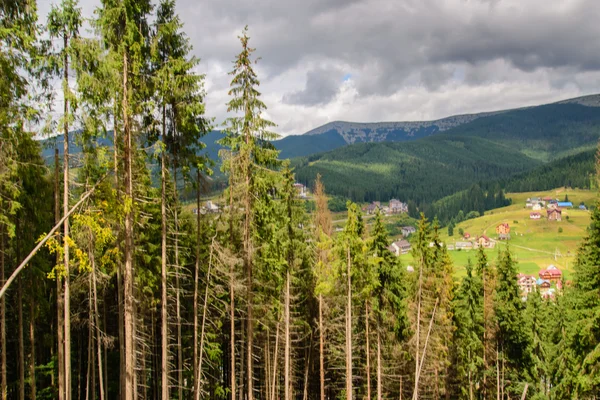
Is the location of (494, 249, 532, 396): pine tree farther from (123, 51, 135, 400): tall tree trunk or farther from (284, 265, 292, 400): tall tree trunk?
(123, 51, 135, 400): tall tree trunk

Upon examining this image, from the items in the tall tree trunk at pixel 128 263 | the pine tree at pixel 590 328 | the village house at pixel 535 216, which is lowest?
the village house at pixel 535 216

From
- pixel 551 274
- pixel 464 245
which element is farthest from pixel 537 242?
pixel 551 274

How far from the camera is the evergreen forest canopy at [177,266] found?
11.8 metres

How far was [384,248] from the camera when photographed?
23.8 metres

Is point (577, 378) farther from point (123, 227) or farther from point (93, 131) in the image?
point (93, 131)

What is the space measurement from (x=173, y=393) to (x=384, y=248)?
1548cm

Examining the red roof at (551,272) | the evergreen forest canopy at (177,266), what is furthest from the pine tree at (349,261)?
the red roof at (551,272)

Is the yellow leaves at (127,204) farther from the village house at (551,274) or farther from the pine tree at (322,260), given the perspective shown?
the village house at (551,274)

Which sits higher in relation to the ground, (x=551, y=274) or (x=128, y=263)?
(x=128, y=263)

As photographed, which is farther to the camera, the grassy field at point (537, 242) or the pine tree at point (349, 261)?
the grassy field at point (537, 242)

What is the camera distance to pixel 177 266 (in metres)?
13.4

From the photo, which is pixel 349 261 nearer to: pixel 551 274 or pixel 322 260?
pixel 322 260

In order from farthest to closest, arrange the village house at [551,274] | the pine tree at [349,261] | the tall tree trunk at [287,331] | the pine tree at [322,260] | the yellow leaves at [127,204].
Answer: the village house at [551,274], the tall tree trunk at [287,331], the pine tree at [322,260], the pine tree at [349,261], the yellow leaves at [127,204]

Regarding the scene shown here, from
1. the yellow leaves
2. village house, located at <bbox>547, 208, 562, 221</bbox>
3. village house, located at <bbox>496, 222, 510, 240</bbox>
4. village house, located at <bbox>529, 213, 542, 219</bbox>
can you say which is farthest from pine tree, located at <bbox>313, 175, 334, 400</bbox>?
village house, located at <bbox>529, 213, 542, 219</bbox>
